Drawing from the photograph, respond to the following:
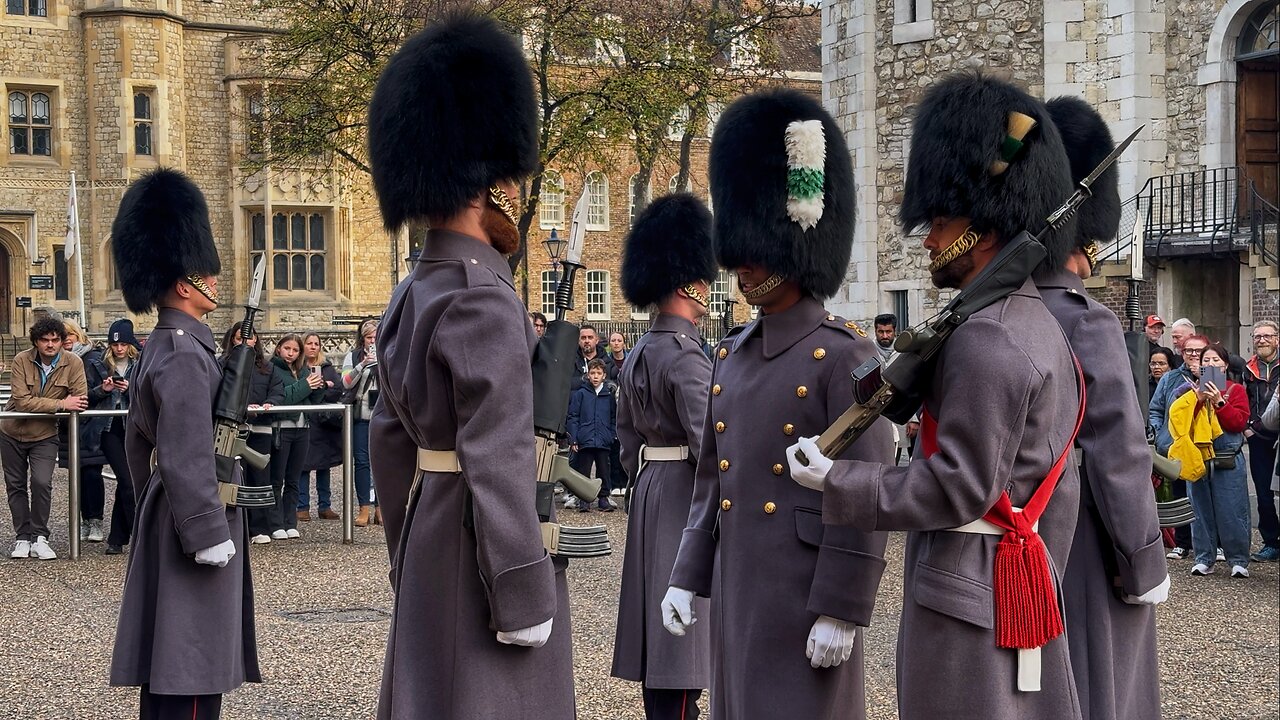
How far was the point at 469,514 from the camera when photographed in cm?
372

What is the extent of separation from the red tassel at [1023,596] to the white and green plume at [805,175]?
3.60 feet

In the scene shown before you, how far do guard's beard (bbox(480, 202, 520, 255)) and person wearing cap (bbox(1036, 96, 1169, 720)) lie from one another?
149 cm

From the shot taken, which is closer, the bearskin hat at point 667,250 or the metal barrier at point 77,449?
the bearskin hat at point 667,250

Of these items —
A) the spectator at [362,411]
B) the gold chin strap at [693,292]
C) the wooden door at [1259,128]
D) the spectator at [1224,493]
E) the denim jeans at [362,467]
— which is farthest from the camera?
the wooden door at [1259,128]

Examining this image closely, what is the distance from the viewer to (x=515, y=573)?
3602mm

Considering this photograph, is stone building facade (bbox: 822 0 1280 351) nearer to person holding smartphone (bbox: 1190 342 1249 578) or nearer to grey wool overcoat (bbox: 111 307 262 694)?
person holding smartphone (bbox: 1190 342 1249 578)

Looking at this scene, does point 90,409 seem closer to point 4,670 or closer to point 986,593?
point 4,670

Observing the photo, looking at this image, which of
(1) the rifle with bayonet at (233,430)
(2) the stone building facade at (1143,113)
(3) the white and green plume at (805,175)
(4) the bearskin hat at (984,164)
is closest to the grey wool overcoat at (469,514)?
(3) the white and green plume at (805,175)

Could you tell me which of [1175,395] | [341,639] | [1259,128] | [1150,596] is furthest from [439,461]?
[1259,128]

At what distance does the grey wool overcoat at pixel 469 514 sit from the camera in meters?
3.61

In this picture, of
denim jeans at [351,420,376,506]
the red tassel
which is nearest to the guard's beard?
the red tassel

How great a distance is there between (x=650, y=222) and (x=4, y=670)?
12.0ft

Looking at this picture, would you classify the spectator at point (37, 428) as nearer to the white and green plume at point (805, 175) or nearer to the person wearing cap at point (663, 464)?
the person wearing cap at point (663, 464)

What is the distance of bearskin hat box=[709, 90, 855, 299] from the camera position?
4.18 m
